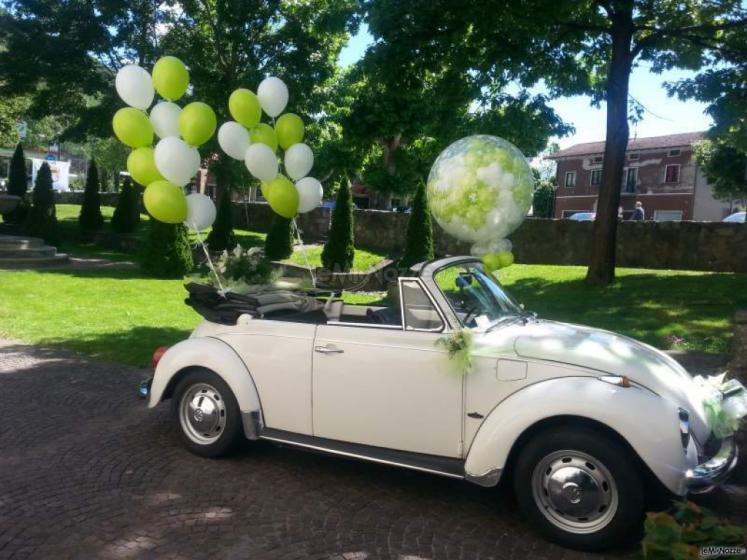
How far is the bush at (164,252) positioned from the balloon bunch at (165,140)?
11.1 metres

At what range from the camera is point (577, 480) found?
3.66m

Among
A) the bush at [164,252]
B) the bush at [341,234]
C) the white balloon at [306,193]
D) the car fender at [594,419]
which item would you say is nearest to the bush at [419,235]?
the bush at [341,234]

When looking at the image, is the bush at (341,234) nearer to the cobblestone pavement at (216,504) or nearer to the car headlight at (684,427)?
the cobblestone pavement at (216,504)

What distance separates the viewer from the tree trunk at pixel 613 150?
13141 mm

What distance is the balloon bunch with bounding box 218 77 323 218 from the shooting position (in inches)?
240

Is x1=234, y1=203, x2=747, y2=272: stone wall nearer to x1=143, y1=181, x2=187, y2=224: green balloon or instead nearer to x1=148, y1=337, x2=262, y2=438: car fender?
x1=143, y1=181, x2=187, y2=224: green balloon

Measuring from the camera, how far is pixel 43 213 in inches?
800

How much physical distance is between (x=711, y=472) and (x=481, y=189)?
10.7 feet

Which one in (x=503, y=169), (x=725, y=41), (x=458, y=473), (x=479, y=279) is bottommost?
(x=458, y=473)

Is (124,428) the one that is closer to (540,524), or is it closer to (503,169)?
(540,524)

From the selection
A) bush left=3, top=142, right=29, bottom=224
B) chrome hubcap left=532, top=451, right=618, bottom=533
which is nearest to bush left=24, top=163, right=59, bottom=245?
bush left=3, top=142, right=29, bottom=224

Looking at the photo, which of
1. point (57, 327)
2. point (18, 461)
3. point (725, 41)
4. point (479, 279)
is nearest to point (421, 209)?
point (725, 41)

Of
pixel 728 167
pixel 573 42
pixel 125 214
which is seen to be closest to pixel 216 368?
pixel 573 42

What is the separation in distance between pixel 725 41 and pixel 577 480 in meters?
13.2
